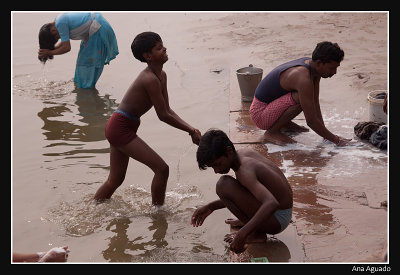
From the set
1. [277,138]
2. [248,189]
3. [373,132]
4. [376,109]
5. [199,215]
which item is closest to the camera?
[248,189]

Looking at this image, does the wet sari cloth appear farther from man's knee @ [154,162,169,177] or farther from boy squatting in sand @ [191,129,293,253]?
boy squatting in sand @ [191,129,293,253]

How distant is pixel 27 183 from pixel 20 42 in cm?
603

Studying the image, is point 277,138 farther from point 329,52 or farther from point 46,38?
point 46,38

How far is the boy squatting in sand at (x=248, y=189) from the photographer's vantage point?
155 inches

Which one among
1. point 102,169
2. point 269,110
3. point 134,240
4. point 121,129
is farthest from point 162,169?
point 269,110

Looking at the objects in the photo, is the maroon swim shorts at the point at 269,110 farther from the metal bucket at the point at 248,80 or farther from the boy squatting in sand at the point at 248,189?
the boy squatting in sand at the point at 248,189

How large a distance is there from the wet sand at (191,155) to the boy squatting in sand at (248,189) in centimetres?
24

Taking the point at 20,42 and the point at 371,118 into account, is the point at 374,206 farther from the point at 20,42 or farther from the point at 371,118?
the point at 20,42

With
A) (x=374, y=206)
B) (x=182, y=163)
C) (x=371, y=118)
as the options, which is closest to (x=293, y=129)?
(x=371, y=118)

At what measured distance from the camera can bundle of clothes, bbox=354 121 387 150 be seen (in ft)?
19.1

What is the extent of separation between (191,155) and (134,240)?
1814mm

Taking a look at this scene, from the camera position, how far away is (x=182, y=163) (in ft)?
20.6

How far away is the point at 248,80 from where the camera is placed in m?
7.22

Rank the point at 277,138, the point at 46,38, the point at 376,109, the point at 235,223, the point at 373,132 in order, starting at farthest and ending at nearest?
the point at 46,38 < the point at 376,109 < the point at 277,138 < the point at 373,132 < the point at 235,223
